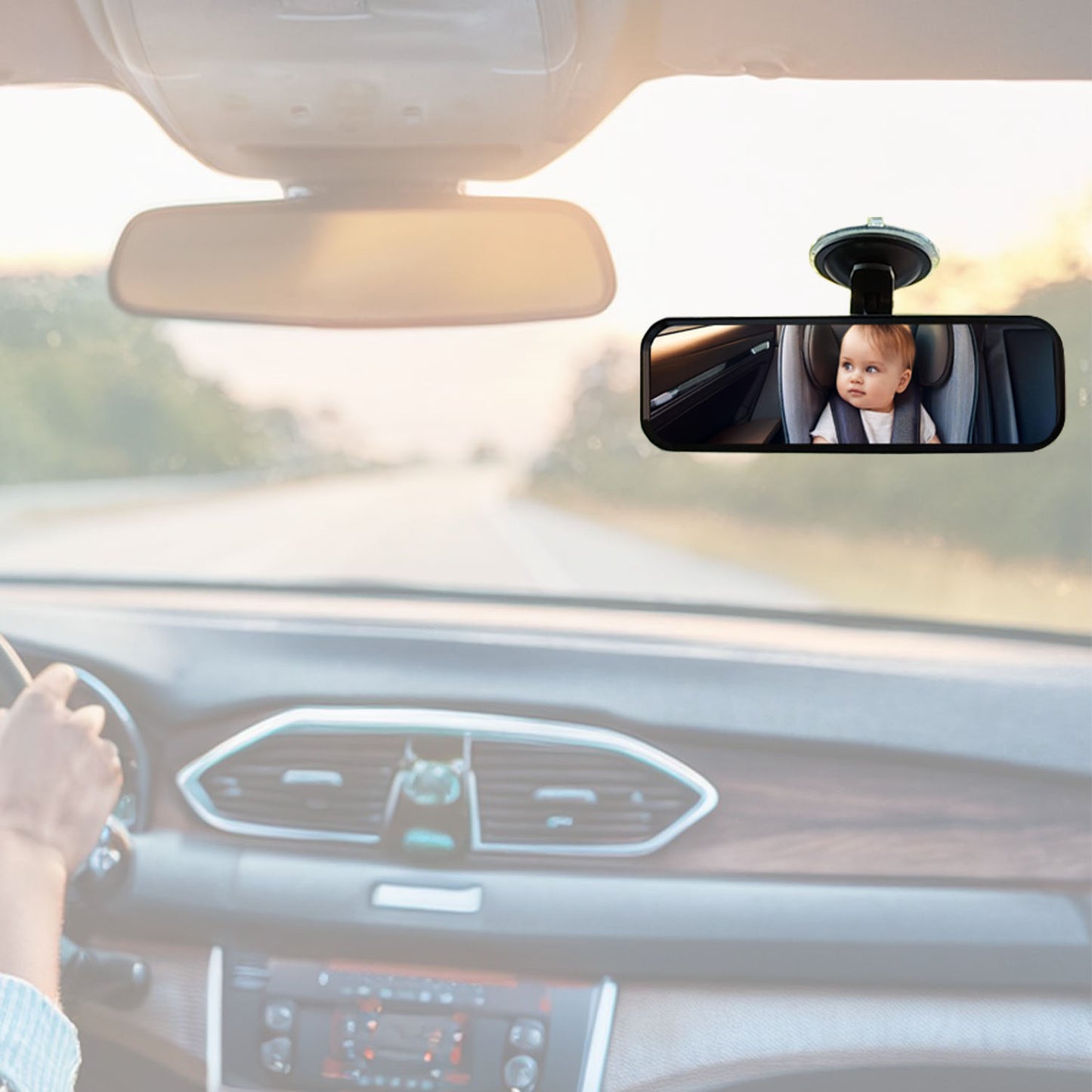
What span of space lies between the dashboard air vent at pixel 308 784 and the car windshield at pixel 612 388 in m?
0.26

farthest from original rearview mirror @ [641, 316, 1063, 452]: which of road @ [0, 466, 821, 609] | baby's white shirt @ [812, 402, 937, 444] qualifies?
road @ [0, 466, 821, 609]

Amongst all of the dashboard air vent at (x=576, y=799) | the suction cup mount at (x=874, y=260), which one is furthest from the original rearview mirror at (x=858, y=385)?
Answer: the dashboard air vent at (x=576, y=799)

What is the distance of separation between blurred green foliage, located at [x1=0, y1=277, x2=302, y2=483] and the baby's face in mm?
894

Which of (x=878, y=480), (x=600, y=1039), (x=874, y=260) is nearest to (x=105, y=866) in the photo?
(x=600, y=1039)

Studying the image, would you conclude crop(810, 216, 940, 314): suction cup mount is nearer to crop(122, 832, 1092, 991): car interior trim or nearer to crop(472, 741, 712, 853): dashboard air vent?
crop(472, 741, 712, 853): dashboard air vent

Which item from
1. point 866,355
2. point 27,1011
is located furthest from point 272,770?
point 866,355

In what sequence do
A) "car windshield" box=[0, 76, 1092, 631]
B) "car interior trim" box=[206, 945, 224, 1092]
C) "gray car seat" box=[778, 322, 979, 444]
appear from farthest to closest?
1. "car interior trim" box=[206, 945, 224, 1092]
2. "car windshield" box=[0, 76, 1092, 631]
3. "gray car seat" box=[778, 322, 979, 444]

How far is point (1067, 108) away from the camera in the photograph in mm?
1778

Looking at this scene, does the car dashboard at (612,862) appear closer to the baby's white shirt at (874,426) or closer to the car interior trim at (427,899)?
the car interior trim at (427,899)

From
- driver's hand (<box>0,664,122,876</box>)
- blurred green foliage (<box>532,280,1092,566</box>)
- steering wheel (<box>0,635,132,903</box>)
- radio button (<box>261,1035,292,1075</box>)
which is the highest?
blurred green foliage (<box>532,280,1092,566</box>)

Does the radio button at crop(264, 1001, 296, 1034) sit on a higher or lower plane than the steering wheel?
lower

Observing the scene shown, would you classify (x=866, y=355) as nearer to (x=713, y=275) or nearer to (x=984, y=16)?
(x=713, y=275)

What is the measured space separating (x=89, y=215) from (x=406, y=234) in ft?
1.58

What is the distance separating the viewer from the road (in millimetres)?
1880
